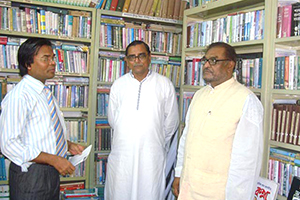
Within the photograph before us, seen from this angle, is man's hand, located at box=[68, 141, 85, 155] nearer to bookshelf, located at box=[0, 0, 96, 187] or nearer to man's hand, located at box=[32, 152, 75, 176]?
man's hand, located at box=[32, 152, 75, 176]

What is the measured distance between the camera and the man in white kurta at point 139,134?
2545 millimetres

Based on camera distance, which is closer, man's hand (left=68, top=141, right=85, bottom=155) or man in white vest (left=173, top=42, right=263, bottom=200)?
man in white vest (left=173, top=42, right=263, bottom=200)

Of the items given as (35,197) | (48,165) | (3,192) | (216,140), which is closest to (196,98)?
(216,140)

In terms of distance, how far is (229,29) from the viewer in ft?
8.13

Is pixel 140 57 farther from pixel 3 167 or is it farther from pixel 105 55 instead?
pixel 3 167

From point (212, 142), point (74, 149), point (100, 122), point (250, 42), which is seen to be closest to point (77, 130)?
point (100, 122)

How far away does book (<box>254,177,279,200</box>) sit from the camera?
1905 mm

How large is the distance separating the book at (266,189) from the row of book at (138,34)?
209 cm

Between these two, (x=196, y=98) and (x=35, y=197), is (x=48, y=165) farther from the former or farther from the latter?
(x=196, y=98)

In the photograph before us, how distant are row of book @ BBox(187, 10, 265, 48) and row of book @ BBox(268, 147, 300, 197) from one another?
87 centimetres

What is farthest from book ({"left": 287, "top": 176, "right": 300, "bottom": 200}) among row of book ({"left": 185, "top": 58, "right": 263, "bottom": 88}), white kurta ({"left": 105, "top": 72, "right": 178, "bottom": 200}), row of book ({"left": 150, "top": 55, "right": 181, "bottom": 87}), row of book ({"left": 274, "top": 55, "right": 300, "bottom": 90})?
row of book ({"left": 150, "top": 55, "right": 181, "bottom": 87})

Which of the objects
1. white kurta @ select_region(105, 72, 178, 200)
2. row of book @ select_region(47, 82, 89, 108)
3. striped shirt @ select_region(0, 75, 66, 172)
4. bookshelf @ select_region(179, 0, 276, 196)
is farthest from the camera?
row of book @ select_region(47, 82, 89, 108)

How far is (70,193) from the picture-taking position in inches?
106

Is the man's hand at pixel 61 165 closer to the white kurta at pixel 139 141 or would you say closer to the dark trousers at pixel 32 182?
the dark trousers at pixel 32 182
